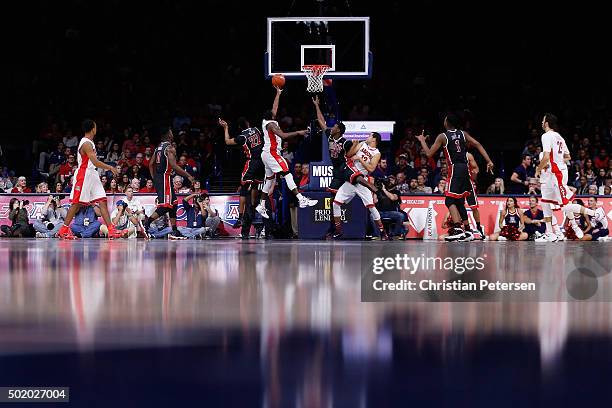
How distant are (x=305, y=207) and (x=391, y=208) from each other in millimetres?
2154

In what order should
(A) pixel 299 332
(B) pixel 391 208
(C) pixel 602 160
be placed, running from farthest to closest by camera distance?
(C) pixel 602 160
(B) pixel 391 208
(A) pixel 299 332

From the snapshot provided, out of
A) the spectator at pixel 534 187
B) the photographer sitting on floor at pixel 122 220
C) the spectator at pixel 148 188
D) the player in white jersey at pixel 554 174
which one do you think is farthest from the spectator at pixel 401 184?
the photographer sitting on floor at pixel 122 220

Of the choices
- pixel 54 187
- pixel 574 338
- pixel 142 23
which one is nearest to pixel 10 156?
pixel 54 187

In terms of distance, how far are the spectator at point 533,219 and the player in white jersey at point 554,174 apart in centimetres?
249

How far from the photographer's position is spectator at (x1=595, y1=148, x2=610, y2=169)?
20.1m

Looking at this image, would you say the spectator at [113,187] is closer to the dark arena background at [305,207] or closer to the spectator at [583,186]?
the dark arena background at [305,207]

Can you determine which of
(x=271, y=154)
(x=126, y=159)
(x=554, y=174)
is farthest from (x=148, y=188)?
(x=554, y=174)

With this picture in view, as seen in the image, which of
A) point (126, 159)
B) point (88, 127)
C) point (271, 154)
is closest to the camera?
point (88, 127)

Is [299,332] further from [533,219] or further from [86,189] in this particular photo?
[533,219]

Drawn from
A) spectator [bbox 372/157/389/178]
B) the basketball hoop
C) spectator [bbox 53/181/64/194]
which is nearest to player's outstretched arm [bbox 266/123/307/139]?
the basketball hoop

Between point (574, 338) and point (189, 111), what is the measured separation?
2254 centimetres

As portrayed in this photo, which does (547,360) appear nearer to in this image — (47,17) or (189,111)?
(189,111)

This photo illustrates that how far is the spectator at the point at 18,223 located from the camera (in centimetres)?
1839

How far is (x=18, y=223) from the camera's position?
1845cm
